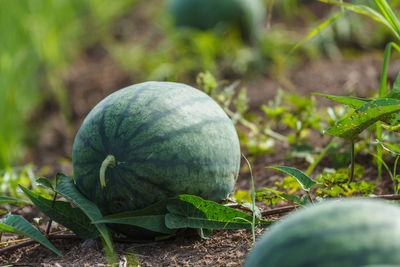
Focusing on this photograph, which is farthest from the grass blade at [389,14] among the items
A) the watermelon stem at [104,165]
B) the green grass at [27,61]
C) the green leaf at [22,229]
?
the green grass at [27,61]

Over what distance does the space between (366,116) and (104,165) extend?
90 cm

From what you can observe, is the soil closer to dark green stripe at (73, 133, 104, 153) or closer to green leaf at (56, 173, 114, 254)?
green leaf at (56, 173, 114, 254)

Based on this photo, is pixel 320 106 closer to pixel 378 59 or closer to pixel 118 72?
pixel 378 59

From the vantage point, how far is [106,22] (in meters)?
7.21

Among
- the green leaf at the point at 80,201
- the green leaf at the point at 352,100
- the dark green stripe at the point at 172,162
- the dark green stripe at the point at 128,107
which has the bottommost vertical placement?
the green leaf at the point at 80,201

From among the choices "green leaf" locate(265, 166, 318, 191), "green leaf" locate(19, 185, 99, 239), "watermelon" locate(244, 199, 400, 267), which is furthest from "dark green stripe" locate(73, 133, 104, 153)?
"watermelon" locate(244, 199, 400, 267)

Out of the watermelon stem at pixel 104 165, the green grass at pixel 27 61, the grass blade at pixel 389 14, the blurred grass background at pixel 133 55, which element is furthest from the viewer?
the blurred grass background at pixel 133 55

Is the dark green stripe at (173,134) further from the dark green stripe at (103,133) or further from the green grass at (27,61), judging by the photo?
the green grass at (27,61)

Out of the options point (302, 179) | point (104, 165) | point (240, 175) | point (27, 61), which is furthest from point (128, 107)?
point (27, 61)

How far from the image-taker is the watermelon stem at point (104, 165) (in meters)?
1.74

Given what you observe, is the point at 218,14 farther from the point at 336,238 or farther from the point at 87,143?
the point at 336,238

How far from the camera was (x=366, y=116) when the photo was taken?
1.80m

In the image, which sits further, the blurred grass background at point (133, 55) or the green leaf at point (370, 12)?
the blurred grass background at point (133, 55)

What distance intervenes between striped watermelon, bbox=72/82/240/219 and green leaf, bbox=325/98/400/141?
0.40 m
